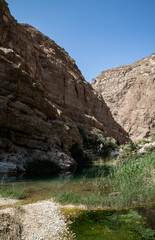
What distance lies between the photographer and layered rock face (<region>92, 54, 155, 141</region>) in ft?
195

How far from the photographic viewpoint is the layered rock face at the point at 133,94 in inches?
2341

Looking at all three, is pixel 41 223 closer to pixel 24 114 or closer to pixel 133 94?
pixel 24 114

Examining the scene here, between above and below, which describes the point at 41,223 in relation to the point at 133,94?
below

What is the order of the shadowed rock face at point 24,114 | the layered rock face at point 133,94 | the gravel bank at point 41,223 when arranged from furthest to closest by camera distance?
the layered rock face at point 133,94 → the shadowed rock face at point 24,114 → the gravel bank at point 41,223

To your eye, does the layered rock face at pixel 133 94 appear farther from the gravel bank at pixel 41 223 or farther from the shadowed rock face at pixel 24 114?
the gravel bank at pixel 41 223

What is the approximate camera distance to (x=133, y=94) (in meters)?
66.1

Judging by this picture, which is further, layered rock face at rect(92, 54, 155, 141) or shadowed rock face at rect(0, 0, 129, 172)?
layered rock face at rect(92, 54, 155, 141)

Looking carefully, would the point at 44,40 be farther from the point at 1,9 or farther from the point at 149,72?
the point at 149,72

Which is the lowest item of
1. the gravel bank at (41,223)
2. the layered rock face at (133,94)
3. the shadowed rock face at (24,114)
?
the gravel bank at (41,223)

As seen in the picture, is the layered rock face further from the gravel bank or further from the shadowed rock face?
the gravel bank

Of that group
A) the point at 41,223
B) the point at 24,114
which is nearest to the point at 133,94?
the point at 24,114

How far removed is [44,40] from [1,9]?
1759 cm

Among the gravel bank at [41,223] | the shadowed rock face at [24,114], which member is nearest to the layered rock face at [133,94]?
the shadowed rock face at [24,114]

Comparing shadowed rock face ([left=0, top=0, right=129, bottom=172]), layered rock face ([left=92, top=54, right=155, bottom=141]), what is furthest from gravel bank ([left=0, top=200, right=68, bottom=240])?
layered rock face ([left=92, top=54, right=155, bottom=141])
